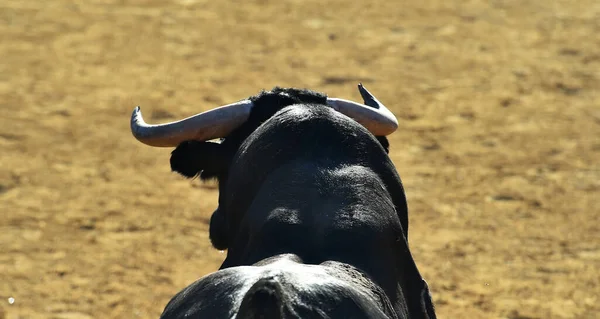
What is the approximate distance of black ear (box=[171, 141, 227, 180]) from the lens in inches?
204

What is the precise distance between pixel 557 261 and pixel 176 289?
10.1 feet

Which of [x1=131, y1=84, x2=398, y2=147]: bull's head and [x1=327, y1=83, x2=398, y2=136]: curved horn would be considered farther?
[x1=327, y1=83, x2=398, y2=136]: curved horn

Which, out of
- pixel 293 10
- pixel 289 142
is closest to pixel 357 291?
pixel 289 142

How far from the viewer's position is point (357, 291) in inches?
141

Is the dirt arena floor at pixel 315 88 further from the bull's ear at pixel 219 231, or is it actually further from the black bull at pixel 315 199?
the black bull at pixel 315 199

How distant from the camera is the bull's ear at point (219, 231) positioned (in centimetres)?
500

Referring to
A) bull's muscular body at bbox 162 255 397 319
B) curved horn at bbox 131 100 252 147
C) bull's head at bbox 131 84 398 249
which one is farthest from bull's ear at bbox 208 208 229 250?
bull's muscular body at bbox 162 255 397 319

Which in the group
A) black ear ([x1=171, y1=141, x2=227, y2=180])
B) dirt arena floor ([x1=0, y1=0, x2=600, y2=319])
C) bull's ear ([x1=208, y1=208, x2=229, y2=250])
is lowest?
dirt arena floor ([x1=0, y1=0, x2=600, y2=319])

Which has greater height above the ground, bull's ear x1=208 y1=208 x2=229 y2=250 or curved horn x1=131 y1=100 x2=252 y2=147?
curved horn x1=131 y1=100 x2=252 y2=147

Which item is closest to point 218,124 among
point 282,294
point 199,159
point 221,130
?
point 221,130

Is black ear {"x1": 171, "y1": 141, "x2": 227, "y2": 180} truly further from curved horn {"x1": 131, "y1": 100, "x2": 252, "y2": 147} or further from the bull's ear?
the bull's ear

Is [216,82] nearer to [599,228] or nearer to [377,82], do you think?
[377,82]

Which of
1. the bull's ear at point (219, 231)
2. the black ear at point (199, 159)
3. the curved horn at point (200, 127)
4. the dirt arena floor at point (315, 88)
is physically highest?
the curved horn at point (200, 127)

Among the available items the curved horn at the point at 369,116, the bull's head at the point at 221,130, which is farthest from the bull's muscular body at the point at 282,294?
the curved horn at the point at 369,116
